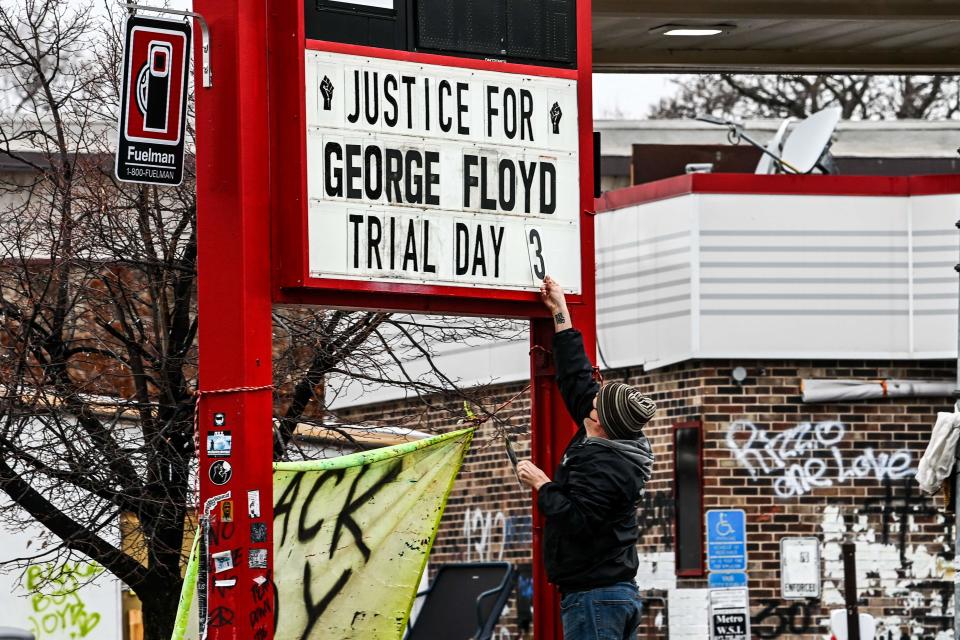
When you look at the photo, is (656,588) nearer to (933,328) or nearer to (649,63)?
(933,328)

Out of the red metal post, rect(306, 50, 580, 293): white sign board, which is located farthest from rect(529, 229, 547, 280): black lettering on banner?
the red metal post

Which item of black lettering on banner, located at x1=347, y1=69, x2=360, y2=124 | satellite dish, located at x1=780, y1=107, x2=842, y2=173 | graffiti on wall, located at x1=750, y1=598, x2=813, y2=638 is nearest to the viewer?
black lettering on banner, located at x1=347, y1=69, x2=360, y2=124

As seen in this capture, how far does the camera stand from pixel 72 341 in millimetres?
11266

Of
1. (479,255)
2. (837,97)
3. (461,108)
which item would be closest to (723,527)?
(479,255)

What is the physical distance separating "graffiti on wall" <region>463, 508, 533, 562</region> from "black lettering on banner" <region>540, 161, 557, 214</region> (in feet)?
36.2

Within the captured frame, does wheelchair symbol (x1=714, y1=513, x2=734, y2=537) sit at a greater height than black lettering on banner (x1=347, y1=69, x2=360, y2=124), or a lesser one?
lesser

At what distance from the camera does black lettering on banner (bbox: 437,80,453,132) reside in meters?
7.99

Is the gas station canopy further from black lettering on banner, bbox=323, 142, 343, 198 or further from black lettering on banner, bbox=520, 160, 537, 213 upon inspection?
black lettering on banner, bbox=323, 142, 343, 198

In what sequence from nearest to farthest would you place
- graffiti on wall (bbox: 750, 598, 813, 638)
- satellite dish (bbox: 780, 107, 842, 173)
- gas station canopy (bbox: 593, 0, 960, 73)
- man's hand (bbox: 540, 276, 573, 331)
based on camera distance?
man's hand (bbox: 540, 276, 573, 331), gas station canopy (bbox: 593, 0, 960, 73), graffiti on wall (bbox: 750, 598, 813, 638), satellite dish (bbox: 780, 107, 842, 173)

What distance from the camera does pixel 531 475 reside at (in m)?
7.16

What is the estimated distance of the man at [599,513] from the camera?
702cm

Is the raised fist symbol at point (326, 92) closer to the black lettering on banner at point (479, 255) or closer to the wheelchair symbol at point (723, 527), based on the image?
the black lettering on banner at point (479, 255)

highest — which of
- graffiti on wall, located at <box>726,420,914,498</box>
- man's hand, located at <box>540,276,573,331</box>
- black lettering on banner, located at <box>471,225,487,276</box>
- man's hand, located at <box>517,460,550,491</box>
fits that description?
black lettering on banner, located at <box>471,225,487,276</box>

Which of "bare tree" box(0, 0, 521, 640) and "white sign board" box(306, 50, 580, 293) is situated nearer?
"white sign board" box(306, 50, 580, 293)
